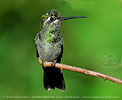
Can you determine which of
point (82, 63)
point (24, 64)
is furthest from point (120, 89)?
point (24, 64)

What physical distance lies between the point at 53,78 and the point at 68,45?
0.54 metres

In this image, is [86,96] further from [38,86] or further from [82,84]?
[38,86]

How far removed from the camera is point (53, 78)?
3074 millimetres

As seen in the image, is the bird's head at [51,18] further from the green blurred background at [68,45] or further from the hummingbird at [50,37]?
the green blurred background at [68,45]

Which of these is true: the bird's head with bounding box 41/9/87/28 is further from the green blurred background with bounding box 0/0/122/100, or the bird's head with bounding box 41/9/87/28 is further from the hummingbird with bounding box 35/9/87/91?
the green blurred background with bounding box 0/0/122/100

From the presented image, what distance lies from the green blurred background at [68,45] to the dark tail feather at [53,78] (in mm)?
77

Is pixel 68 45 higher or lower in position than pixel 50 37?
higher

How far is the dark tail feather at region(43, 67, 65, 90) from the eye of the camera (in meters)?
2.95

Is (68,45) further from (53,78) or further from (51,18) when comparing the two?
(51,18)

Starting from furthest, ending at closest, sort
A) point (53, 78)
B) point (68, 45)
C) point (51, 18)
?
point (68, 45) < point (53, 78) < point (51, 18)

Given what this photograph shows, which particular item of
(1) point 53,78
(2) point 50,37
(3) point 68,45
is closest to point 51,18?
(2) point 50,37

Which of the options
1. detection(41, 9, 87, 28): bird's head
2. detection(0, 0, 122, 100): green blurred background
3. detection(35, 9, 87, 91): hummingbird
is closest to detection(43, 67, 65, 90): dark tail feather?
detection(0, 0, 122, 100): green blurred background

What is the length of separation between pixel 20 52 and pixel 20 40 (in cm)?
17

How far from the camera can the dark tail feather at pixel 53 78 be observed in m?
2.95
